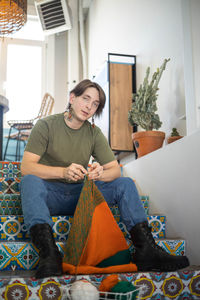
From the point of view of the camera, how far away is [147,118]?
2803mm

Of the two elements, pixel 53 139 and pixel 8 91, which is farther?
pixel 8 91

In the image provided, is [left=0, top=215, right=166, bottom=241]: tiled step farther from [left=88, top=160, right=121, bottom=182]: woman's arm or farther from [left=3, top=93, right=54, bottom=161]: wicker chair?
[left=3, top=93, right=54, bottom=161]: wicker chair

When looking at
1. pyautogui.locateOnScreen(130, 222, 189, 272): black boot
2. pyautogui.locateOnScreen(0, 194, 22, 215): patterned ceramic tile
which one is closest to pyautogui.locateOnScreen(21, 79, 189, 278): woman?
pyautogui.locateOnScreen(130, 222, 189, 272): black boot

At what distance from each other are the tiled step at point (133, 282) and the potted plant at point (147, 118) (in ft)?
4.40

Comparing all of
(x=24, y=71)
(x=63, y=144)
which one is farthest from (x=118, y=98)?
(x=24, y=71)

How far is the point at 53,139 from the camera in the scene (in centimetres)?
185

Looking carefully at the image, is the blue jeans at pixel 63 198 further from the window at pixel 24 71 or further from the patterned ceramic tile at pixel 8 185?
the window at pixel 24 71

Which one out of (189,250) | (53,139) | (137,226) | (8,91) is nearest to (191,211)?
(189,250)

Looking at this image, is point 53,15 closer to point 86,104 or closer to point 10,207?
point 86,104

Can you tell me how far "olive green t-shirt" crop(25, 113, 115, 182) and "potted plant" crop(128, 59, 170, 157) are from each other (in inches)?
30.3

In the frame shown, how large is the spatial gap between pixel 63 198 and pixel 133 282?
0.60 metres

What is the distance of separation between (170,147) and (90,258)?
3.08 ft

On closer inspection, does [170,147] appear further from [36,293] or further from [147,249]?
[36,293]

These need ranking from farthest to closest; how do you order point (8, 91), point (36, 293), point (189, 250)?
point (8, 91) → point (189, 250) → point (36, 293)
